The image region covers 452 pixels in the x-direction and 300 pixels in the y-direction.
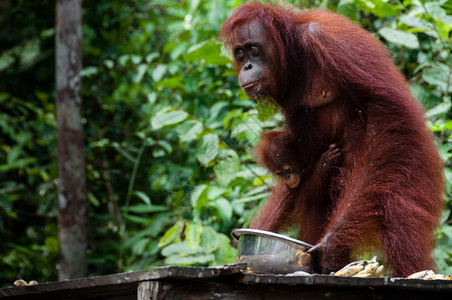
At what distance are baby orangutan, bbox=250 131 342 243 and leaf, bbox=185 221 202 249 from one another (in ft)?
1.38

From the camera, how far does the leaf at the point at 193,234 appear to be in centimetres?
337

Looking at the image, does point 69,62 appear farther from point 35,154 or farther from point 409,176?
point 409,176

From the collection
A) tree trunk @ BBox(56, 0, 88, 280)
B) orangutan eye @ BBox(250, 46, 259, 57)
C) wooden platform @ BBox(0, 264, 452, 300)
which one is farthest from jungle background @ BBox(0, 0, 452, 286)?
wooden platform @ BBox(0, 264, 452, 300)

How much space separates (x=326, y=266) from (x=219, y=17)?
2.78m

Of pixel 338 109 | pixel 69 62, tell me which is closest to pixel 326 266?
pixel 338 109

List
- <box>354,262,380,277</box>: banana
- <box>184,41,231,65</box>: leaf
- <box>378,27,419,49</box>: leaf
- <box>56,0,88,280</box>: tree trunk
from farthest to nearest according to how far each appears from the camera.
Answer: <box>56,0,88,280</box>: tree trunk → <box>184,41,231,65</box>: leaf → <box>378,27,419,49</box>: leaf → <box>354,262,380,277</box>: banana

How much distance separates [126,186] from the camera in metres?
5.36

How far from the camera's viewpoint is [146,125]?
5555mm

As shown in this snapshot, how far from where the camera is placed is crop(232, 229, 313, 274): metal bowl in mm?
2170

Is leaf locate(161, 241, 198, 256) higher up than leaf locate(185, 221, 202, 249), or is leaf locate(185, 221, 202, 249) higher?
leaf locate(185, 221, 202, 249)

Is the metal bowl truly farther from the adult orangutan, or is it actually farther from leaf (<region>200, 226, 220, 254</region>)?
leaf (<region>200, 226, 220, 254</region>)

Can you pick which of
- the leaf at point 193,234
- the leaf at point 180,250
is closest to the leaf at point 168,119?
the leaf at point 193,234

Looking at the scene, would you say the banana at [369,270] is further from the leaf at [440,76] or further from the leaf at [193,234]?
the leaf at [440,76]

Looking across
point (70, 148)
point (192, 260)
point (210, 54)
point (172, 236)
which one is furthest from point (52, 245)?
point (210, 54)
